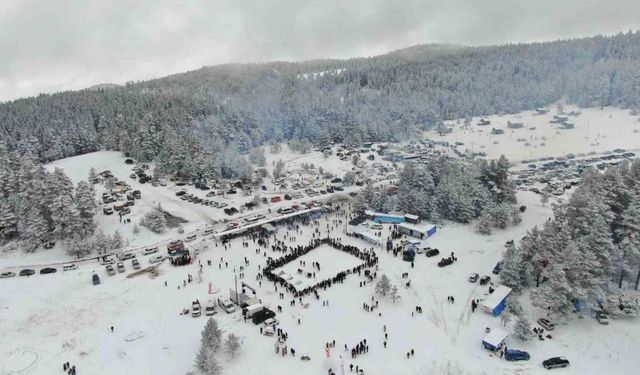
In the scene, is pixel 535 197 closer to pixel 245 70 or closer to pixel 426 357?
pixel 426 357

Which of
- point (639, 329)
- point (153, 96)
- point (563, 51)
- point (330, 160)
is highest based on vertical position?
point (563, 51)

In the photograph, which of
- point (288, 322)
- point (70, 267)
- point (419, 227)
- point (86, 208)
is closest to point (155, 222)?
point (86, 208)

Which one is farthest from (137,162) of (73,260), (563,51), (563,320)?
(563,51)

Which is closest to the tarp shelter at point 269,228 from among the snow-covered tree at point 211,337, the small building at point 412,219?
the small building at point 412,219

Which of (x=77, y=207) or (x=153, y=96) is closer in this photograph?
(x=77, y=207)

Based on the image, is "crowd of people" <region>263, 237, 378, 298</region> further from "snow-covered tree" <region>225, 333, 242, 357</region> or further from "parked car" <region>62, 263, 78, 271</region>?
"parked car" <region>62, 263, 78, 271</region>

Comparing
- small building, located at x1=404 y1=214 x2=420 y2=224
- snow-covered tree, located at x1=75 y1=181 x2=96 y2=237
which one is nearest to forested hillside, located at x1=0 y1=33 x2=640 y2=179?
snow-covered tree, located at x1=75 y1=181 x2=96 y2=237
